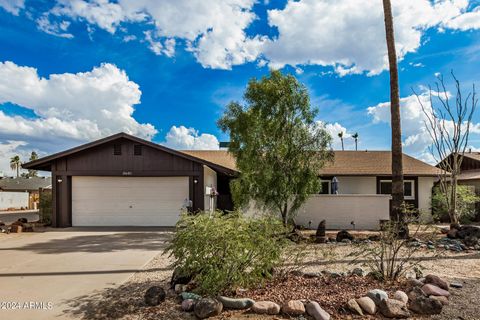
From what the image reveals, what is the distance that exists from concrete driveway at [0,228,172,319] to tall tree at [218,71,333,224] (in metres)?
3.86

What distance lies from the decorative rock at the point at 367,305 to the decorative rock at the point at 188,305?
2.15 m

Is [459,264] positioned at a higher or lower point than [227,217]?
lower

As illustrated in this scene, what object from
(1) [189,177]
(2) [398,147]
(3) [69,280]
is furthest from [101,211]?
(2) [398,147]

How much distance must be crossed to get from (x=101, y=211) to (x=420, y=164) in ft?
56.0

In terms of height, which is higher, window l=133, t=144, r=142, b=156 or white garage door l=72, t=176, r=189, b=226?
window l=133, t=144, r=142, b=156

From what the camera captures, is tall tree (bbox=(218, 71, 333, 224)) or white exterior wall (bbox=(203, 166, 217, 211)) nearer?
tall tree (bbox=(218, 71, 333, 224))

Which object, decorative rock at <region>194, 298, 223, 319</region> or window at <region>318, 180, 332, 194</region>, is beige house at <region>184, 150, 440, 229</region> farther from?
decorative rock at <region>194, 298, 223, 319</region>

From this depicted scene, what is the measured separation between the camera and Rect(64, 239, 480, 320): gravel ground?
4344 millimetres

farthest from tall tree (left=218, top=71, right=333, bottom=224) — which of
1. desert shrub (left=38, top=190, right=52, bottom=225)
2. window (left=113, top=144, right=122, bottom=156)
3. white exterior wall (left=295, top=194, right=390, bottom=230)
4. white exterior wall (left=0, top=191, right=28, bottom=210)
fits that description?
white exterior wall (left=0, top=191, right=28, bottom=210)

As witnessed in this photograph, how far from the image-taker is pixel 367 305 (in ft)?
14.1

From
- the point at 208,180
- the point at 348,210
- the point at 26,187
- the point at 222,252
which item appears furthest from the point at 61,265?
the point at 26,187

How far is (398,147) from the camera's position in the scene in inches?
430

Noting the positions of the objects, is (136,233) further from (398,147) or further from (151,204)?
(398,147)

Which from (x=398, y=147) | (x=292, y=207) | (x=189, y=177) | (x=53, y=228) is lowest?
(x=53, y=228)
